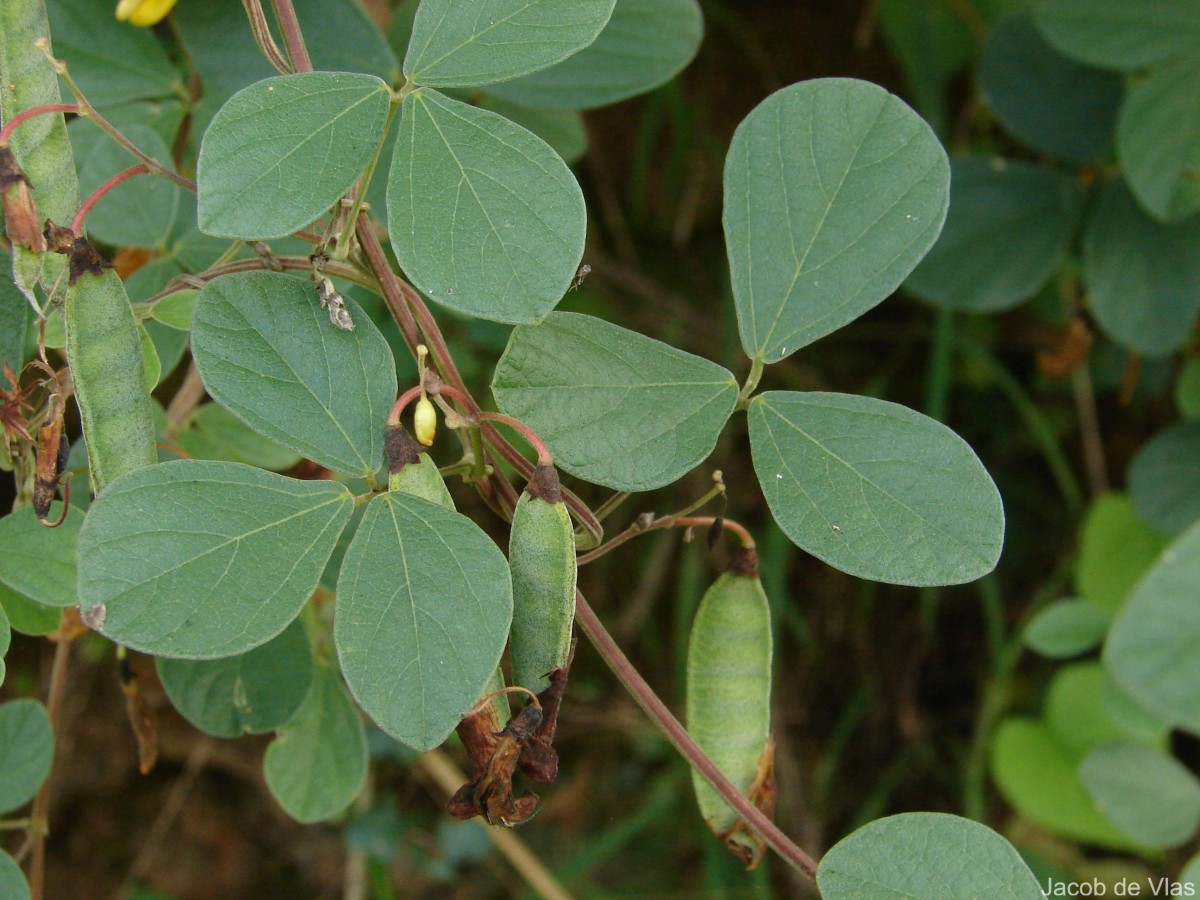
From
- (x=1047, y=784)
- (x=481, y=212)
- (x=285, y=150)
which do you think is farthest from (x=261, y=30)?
(x=1047, y=784)

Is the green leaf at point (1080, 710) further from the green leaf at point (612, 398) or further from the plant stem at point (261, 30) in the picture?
the plant stem at point (261, 30)

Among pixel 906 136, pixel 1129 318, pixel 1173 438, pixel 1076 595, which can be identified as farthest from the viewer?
pixel 1076 595

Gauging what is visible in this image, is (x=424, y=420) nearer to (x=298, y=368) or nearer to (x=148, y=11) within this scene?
(x=298, y=368)

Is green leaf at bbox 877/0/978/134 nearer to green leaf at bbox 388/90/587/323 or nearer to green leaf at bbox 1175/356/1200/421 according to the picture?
green leaf at bbox 1175/356/1200/421

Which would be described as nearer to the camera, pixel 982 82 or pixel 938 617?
pixel 982 82

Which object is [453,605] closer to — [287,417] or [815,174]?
[287,417]

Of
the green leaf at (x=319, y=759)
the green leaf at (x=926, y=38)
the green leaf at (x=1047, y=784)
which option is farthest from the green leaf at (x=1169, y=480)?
the green leaf at (x=319, y=759)

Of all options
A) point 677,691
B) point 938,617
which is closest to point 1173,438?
point 938,617
